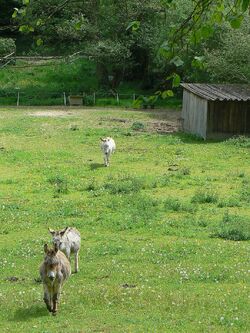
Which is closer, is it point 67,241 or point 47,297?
point 47,297

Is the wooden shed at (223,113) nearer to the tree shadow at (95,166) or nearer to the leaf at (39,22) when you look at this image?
the tree shadow at (95,166)

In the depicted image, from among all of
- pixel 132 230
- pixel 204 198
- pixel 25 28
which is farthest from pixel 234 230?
pixel 25 28

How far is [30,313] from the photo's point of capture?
12328mm

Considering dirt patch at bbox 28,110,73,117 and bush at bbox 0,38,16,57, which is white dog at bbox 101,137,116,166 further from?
dirt patch at bbox 28,110,73,117

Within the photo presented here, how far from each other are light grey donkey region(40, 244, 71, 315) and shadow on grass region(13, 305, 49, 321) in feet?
0.66

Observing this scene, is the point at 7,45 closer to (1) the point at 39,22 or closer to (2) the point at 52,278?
(2) the point at 52,278

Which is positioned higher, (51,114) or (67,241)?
(67,241)

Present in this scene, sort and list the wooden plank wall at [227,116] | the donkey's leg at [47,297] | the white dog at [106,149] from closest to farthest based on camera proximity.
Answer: the donkey's leg at [47,297]
the white dog at [106,149]
the wooden plank wall at [227,116]

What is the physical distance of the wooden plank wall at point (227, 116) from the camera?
40.1 m

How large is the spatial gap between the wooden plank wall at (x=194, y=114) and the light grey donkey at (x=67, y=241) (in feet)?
85.0

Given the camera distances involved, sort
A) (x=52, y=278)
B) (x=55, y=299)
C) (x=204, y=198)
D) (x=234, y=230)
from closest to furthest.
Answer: (x=52, y=278) < (x=55, y=299) < (x=234, y=230) < (x=204, y=198)

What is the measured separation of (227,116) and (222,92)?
1.53 m

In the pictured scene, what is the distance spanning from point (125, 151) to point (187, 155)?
129 inches

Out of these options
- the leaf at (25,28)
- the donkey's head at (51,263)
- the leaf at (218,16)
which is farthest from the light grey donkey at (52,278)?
the leaf at (218,16)
